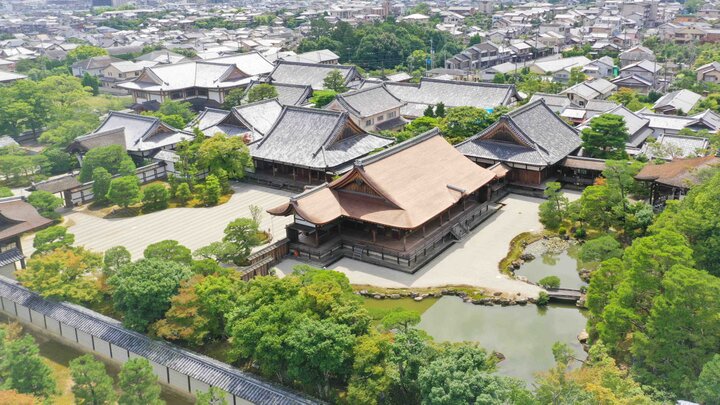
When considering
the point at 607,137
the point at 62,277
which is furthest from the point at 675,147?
the point at 62,277

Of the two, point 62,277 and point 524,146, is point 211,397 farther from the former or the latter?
point 524,146

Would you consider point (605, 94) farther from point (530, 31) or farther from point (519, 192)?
point (530, 31)

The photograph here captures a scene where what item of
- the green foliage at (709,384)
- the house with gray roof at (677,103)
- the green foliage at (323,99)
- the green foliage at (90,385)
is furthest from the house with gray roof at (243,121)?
the house with gray roof at (677,103)

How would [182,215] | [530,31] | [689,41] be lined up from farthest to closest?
[530,31] → [689,41] → [182,215]

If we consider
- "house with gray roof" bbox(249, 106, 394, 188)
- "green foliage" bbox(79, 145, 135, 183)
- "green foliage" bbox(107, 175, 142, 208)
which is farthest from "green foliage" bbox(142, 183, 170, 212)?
"house with gray roof" bbox(249, 106, 394, 188)

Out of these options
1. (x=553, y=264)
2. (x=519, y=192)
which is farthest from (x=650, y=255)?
(x=519, y=192)
